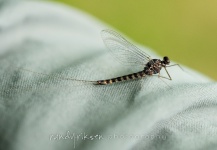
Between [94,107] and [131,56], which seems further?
[131,56]

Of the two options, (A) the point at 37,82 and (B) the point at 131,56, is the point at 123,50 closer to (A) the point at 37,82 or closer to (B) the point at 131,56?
(B) the point at 131,56

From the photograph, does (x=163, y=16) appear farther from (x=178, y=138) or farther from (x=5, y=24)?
(x=178, y=138)

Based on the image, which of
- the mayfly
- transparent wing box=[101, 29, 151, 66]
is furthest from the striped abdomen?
transparent wing box=[101, 29, 151, 66]

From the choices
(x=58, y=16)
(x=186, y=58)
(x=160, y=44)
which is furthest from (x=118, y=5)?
(x=58, y=16)

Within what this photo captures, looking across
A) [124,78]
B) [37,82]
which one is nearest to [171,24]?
[124,78]

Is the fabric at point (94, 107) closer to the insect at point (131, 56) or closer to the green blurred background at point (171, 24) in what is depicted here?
the insect at point (131, 56)

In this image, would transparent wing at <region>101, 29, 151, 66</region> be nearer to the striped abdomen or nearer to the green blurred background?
the striped abdomen

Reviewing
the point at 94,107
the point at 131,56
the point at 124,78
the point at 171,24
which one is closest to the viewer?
the point at 94,107
